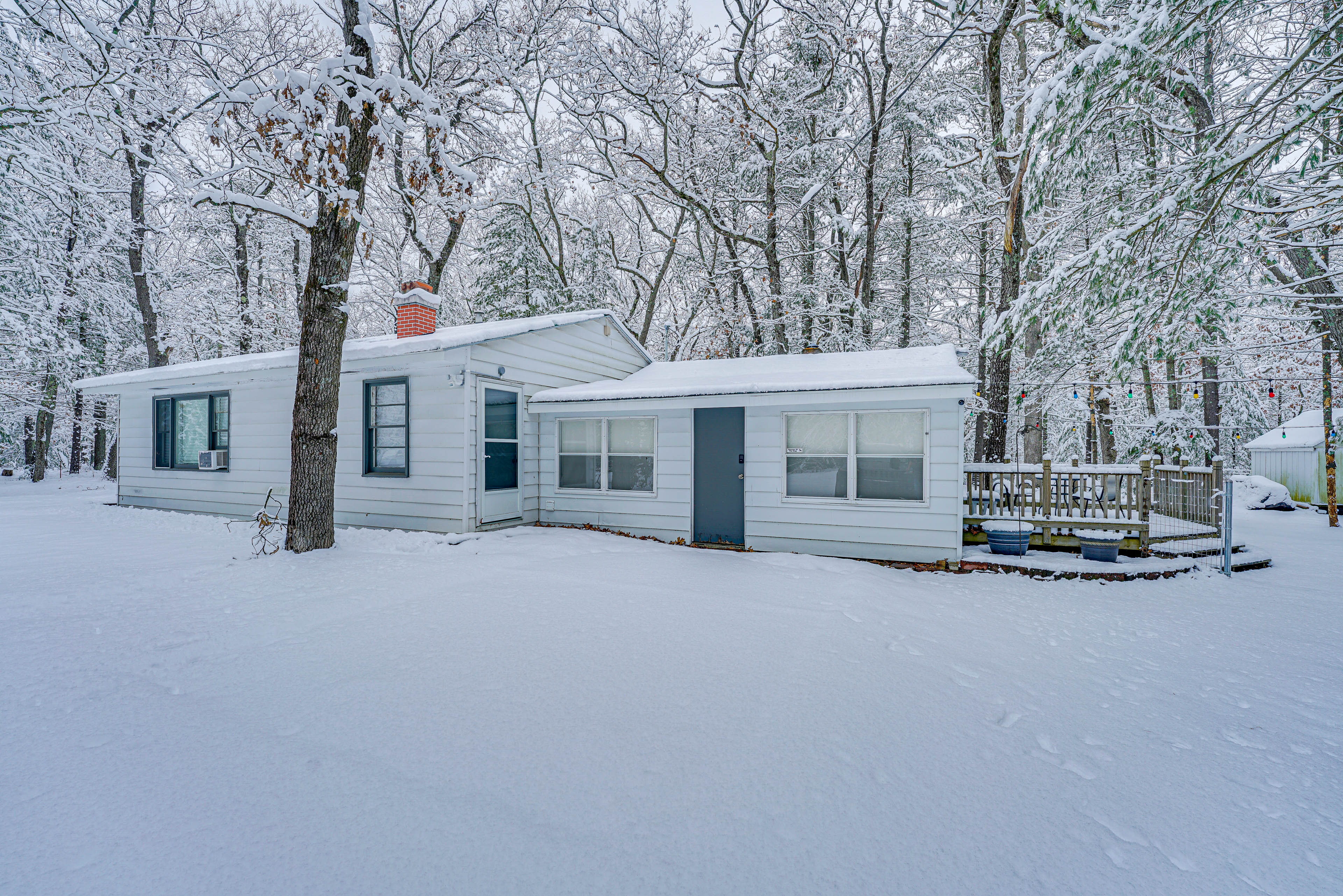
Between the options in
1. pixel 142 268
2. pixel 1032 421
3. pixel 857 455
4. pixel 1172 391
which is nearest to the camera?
pixel 857 455

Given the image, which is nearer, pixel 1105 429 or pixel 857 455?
pixel 857 455

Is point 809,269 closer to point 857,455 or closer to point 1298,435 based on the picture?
point 857,455

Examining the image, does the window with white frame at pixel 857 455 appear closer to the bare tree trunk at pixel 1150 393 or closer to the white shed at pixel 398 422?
the white shed at pixel 398 422

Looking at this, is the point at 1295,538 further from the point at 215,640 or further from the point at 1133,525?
the point at 215,640

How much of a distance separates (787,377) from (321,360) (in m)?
5.39

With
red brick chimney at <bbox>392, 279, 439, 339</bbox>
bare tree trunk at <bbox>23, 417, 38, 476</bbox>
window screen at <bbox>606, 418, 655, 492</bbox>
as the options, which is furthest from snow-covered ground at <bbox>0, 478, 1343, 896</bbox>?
bare tree trunk at <bbox>23, 417, 38, 476</bbox>

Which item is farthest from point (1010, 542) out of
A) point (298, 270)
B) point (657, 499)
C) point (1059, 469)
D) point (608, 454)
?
point (298, 270)

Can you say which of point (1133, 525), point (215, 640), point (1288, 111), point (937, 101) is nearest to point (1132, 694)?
point (1133, 525)

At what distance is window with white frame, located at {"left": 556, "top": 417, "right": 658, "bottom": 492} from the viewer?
788 centimetres

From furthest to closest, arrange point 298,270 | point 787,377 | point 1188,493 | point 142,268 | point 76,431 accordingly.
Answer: point 76,431 → point 298,270 → point 142,268 → point 1188,493 → point 787,377

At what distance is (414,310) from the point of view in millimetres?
8266

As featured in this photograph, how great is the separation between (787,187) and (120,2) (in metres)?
11.8

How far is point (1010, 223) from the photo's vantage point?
605 cm

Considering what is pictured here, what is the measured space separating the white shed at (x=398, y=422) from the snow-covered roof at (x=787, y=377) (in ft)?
2.44
